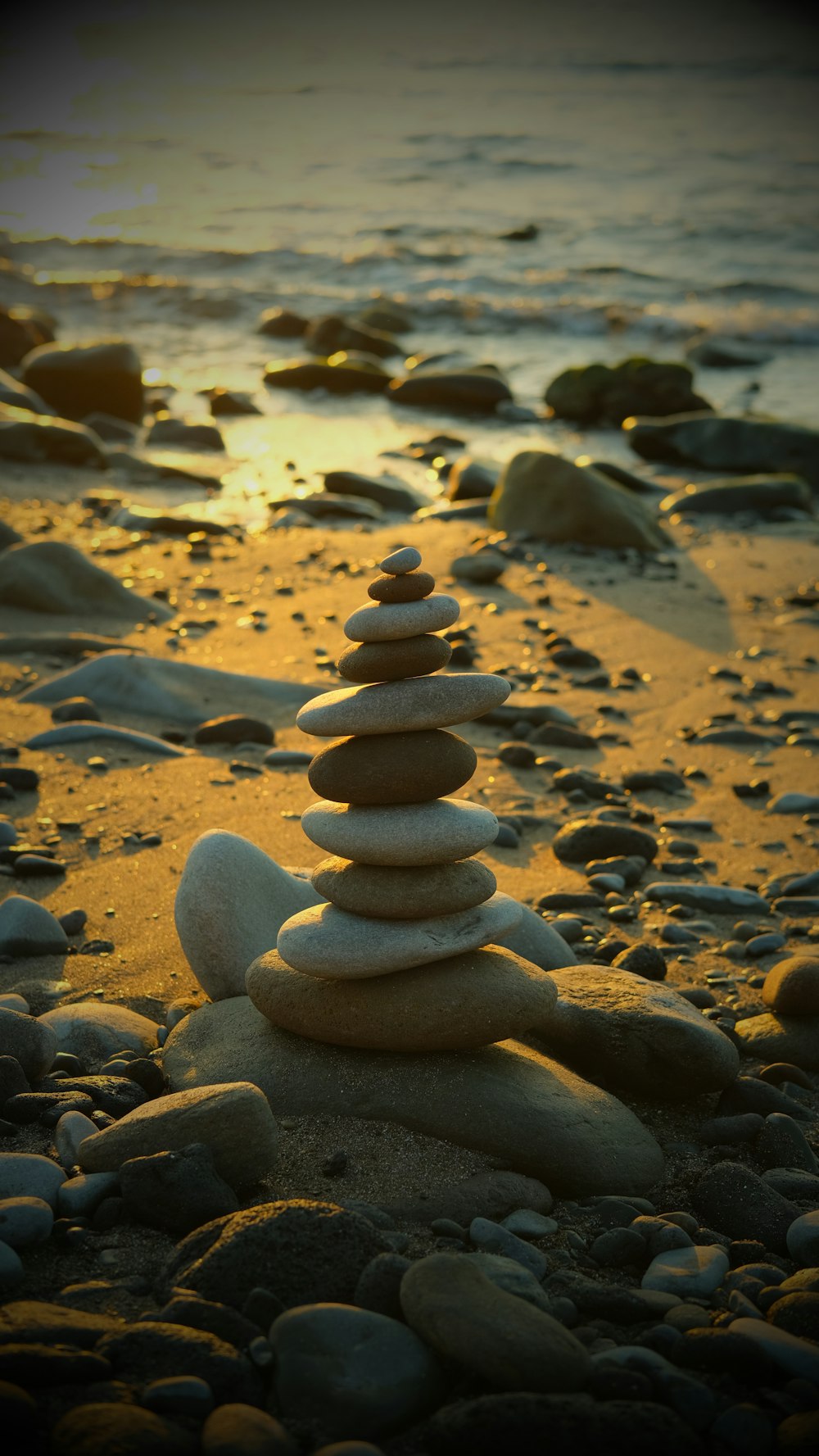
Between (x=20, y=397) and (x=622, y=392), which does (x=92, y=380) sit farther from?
(x=622, y=392)

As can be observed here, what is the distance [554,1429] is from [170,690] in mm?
4536

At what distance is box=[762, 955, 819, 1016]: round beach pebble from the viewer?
362 centimetres

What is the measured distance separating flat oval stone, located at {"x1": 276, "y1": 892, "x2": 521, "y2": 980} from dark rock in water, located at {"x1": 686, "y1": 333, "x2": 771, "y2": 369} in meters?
16.4

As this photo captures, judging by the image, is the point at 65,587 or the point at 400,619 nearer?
the point at 400,619

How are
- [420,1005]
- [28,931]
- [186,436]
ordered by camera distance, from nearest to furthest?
1. [420,1005]
2. [28,931]
3. [186,436]

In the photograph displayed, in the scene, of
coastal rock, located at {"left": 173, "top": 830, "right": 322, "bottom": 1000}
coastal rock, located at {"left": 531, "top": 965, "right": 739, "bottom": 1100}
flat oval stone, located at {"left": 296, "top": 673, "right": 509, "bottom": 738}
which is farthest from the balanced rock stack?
coastal rock, located at {"left": 173, "top": 830, "right": 322, "bottom": 1000}

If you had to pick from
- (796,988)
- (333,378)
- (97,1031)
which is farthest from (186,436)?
(796,988)

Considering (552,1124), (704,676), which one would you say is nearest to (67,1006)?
(552,1124)

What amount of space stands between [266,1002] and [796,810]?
3028 mm

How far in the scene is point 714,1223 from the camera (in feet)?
9.18

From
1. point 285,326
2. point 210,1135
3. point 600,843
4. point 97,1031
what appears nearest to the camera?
point 210,1135

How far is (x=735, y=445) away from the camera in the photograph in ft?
40.4

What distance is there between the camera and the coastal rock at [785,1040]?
11.7 feet

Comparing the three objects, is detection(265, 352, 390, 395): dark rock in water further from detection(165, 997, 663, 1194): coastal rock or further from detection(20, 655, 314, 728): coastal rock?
detection(165, 997, 663, 1194): coastal rock
